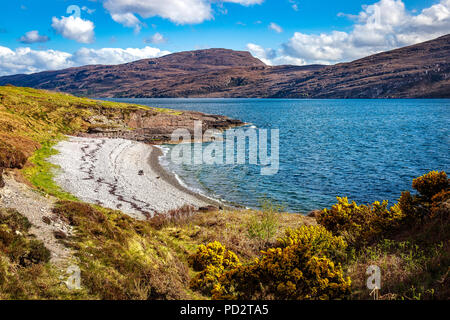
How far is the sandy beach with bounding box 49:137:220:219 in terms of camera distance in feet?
80.8

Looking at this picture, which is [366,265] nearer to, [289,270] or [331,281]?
[331,281]

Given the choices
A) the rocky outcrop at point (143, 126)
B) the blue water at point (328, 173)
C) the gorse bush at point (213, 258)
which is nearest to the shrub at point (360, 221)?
the gorse bush at point (213, 258)

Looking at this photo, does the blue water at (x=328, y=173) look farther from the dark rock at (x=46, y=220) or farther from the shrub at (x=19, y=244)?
the shrub at (x=19, y=244)

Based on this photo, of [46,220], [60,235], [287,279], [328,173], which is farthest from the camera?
[328,173]

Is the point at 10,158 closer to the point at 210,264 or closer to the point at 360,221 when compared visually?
the point at 210,264

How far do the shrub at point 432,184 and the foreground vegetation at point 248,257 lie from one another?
4 cm

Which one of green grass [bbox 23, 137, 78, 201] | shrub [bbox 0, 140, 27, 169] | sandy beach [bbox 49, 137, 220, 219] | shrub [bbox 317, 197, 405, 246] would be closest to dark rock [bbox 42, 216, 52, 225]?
green grass [bbox 23, 137, 78, 201]

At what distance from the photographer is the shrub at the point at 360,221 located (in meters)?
11.6

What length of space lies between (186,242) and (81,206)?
5135 mm

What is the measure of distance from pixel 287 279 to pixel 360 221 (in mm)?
5984

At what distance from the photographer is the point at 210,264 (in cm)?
1001

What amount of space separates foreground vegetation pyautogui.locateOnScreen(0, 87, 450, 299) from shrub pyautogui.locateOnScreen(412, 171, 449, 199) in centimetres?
4

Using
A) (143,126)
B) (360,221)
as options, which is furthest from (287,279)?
(143,126)
